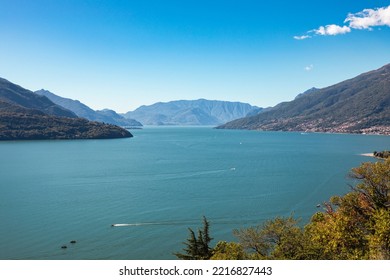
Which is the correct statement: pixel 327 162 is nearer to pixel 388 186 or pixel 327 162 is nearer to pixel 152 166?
pixel 152 166

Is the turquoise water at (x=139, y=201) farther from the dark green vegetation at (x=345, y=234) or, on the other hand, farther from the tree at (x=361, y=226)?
the tree at (x=361, y=226)

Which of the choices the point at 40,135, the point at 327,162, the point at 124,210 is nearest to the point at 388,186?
the point at 124,210

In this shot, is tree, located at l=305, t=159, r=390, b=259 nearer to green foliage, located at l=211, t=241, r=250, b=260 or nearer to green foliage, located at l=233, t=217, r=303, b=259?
green foliage, located at l=233, t=217, r=303, b=259

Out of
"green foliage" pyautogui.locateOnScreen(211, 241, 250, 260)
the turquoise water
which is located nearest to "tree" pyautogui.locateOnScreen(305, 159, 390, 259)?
"green foliage" pyautogui.locateOnScreen(211, 241, 250, 260)

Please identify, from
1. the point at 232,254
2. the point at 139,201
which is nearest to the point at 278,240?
the point at 232,254

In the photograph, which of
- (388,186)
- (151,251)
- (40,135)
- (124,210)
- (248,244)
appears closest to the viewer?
(388,186)

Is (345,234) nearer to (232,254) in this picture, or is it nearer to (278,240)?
(278,240)

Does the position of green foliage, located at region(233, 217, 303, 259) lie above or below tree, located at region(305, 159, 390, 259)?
below

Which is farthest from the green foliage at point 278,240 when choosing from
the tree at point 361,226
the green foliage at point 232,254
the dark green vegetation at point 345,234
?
the green foliage at point 232,254
